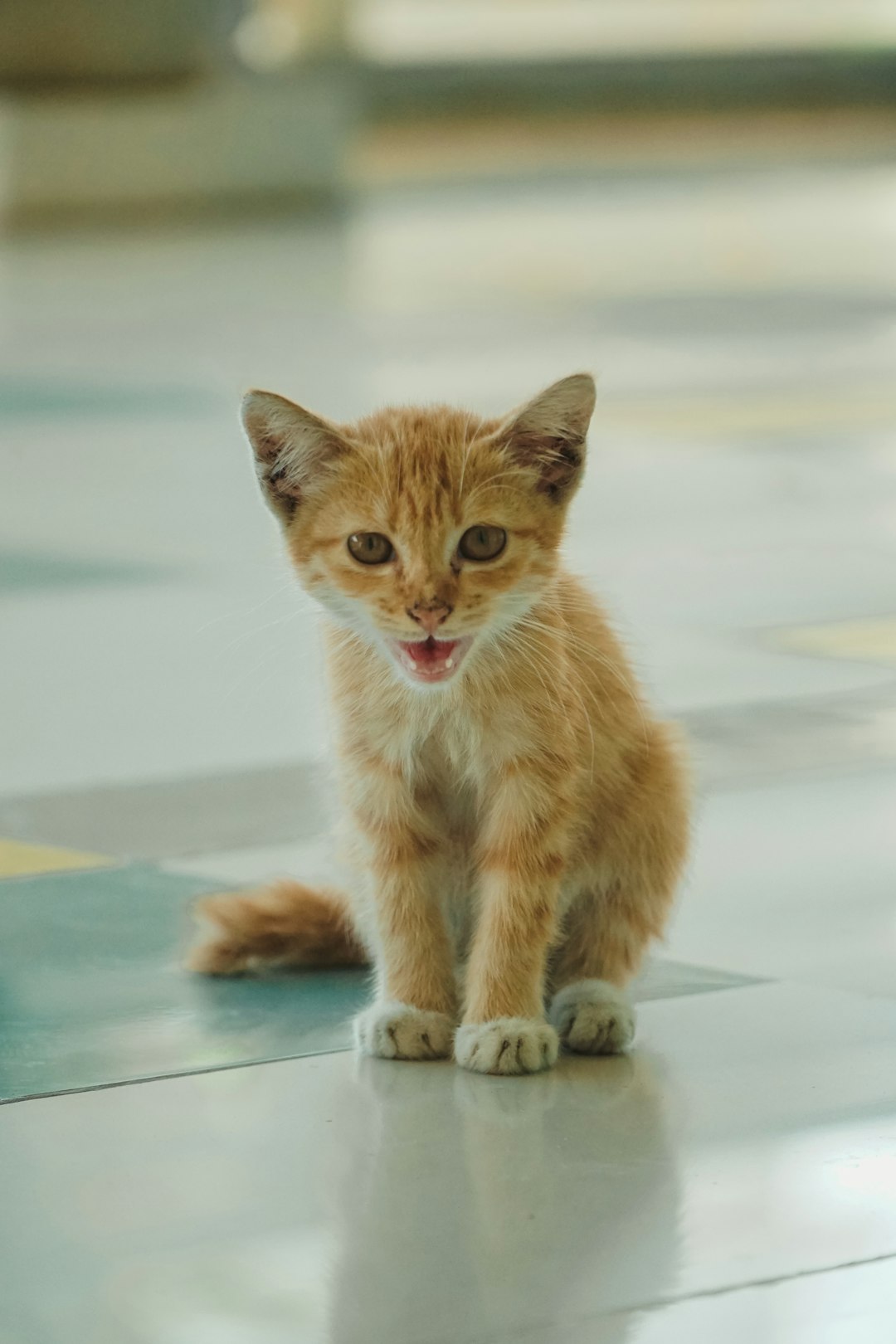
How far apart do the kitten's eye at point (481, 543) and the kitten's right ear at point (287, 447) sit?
214 millimetres

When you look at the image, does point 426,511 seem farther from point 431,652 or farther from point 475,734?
point 475,734

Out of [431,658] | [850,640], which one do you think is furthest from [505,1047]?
[850,640]

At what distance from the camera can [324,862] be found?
3.91 m

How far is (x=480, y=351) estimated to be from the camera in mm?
8859

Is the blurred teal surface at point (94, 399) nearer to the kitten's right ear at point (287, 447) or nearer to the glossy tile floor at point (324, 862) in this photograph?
the glossy tile floor at point (324, 862)

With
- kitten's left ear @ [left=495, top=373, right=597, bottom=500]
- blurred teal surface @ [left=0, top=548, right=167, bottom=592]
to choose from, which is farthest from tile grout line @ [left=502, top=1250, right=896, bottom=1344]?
blurred teal surface @ [left=0, top=548, right=167, bottom=592]

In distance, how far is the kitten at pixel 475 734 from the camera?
9.97 feet

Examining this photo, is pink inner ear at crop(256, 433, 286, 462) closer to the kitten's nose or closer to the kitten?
→ the kitten

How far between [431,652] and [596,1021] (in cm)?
59

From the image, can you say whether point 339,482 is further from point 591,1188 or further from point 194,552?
point 194,552

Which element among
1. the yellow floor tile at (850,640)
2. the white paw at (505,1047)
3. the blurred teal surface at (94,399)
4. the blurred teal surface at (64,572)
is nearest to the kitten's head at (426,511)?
the white paw at (505,1047)

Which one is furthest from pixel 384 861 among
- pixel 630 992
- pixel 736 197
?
pixel 736 197

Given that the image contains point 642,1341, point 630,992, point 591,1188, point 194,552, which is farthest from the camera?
point 194,552

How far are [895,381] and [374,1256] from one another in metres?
6.36
